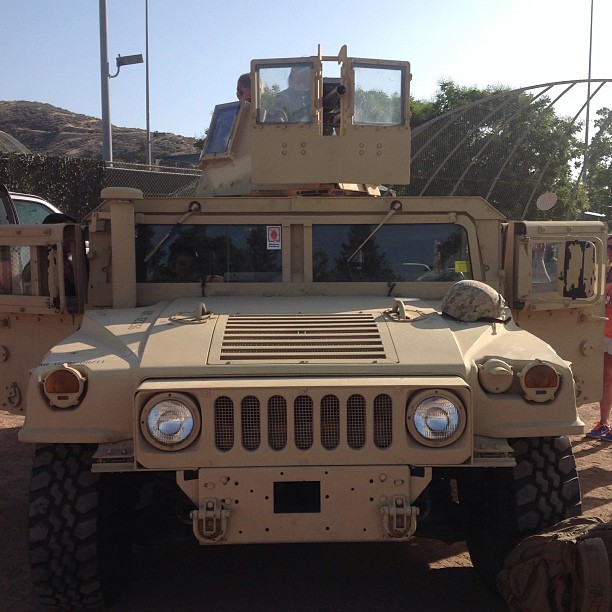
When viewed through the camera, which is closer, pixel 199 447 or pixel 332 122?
Result: pixel 199 447

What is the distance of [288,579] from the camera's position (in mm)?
3918

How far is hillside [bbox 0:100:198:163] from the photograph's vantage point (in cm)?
4694

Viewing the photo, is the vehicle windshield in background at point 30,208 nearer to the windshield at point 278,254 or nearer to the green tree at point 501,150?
the windshield at point 278,254

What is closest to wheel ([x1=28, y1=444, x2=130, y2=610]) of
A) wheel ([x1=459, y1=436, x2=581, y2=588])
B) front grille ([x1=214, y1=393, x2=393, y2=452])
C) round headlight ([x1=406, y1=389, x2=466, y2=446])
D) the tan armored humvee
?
the tan armored humvee

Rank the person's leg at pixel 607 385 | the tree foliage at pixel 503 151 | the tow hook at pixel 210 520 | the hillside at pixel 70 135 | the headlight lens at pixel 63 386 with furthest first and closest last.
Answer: the hillside at pixel 70 135 < the tree foliage at pixel 503 151 < the person's leg at pixel 607 385 < the headlight lens at pixel 63 386 < the tow hook at pixel 210 520

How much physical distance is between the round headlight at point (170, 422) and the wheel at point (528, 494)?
1.27m

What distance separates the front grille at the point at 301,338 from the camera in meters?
3.46

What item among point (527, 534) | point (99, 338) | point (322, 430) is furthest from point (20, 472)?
point (527, 534)

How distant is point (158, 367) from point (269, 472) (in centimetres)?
61

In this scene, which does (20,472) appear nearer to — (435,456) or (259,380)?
(259,380)

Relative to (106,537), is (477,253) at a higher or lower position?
higher

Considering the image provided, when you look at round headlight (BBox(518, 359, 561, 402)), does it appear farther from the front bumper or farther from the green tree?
the green tree

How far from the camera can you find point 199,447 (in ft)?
10.4

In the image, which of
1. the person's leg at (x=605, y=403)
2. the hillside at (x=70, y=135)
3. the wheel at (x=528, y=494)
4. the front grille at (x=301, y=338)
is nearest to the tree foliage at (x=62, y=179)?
the person's leg at (x=605, y=403)
